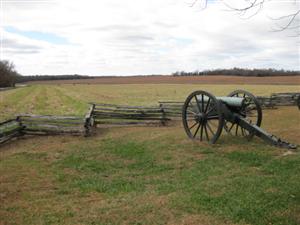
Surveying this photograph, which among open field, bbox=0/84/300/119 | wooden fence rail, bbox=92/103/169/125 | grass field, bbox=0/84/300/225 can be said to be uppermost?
wooden fence rail, bbox=92/103/169/125

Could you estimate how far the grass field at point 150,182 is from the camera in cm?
530

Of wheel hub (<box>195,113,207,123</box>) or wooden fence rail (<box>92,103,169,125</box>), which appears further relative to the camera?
wooden fence rail (<box>92,103,169,125</box>)

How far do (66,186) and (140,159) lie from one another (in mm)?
2381

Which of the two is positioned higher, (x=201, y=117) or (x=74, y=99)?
(x=201, y=117)

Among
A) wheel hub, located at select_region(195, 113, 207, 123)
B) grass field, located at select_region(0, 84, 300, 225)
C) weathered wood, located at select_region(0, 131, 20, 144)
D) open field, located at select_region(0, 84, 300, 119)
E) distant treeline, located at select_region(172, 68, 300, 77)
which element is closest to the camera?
grass field, located at select_region(0, 84, 300, 225)

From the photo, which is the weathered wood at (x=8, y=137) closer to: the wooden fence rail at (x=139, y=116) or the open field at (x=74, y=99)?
the wooden fence rail at (x=139, y=116)

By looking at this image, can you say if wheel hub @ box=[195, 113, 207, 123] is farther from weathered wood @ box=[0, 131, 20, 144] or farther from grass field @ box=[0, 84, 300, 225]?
weathered wood @ box=[0, 131, 20, 144]

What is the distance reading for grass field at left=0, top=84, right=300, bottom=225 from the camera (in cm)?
530

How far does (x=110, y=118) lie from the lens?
50.6ft

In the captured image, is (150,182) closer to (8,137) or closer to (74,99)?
(8,137)

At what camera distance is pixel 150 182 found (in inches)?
277

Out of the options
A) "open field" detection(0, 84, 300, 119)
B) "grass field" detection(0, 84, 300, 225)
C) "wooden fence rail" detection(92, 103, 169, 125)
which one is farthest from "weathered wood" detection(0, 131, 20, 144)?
"open field" detection(0, 84, 300, 119)

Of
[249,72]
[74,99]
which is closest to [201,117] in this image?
[74,99]

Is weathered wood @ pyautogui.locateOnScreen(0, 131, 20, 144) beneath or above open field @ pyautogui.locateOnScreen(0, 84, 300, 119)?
above
